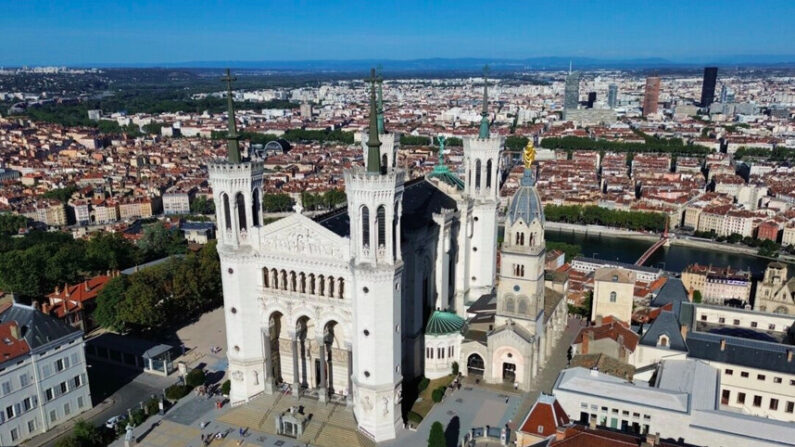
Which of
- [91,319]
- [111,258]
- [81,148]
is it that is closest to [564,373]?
[91,319]

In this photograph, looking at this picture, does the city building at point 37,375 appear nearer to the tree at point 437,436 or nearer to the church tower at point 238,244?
the church tower at point 238,244

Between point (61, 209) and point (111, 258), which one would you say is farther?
point (61, 209)

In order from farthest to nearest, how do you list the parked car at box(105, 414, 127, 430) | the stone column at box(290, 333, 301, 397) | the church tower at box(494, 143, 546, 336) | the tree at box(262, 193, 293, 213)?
the tree at box(262, 193, 293, 213) < the church tower at box(494, 143, 546, 336) < the stone column at box(290, 333, 301, 397) < the parked car at box(105, 414, 127, 430)

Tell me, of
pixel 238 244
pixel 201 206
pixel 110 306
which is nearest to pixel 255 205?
pixel 238 244

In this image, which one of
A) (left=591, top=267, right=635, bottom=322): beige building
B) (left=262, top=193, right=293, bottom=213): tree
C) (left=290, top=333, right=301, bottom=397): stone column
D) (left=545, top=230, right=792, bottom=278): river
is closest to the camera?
(left=290, top=333, right=301, bottom=397): stone column

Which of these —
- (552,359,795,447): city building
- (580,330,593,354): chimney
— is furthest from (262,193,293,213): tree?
(552,359,795,447): city building

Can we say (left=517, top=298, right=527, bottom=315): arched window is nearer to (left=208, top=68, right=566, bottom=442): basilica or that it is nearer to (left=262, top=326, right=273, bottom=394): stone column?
(left=208, top=68, right=566, bottom=442): basilica

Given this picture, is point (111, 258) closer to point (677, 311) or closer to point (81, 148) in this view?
point (677, 311)
